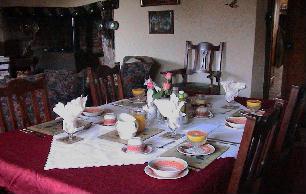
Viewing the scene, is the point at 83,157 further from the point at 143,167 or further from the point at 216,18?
the point at 216,18

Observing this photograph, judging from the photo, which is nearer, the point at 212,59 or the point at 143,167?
the point at 143,167

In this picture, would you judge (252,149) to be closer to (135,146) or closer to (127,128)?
(135,146)

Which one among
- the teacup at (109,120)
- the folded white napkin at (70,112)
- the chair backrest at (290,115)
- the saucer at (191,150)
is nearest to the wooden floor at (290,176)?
the chair backrest at (290,115)

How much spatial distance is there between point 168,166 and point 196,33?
11.7 feet

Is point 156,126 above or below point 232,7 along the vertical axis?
A: below

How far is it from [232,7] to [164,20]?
1042mm

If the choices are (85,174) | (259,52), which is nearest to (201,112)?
(85,174)

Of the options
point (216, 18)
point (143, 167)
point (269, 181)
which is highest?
point (216, 18)

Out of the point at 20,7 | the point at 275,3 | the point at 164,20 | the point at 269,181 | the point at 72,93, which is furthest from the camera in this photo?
the point at 20,7

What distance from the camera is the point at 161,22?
193 inches

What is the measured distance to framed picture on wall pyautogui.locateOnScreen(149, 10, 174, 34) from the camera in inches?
190

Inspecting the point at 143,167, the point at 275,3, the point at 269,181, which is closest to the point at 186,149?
the point at 143,167

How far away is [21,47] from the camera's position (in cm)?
688

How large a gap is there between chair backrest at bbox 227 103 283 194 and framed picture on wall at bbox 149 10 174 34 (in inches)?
145
